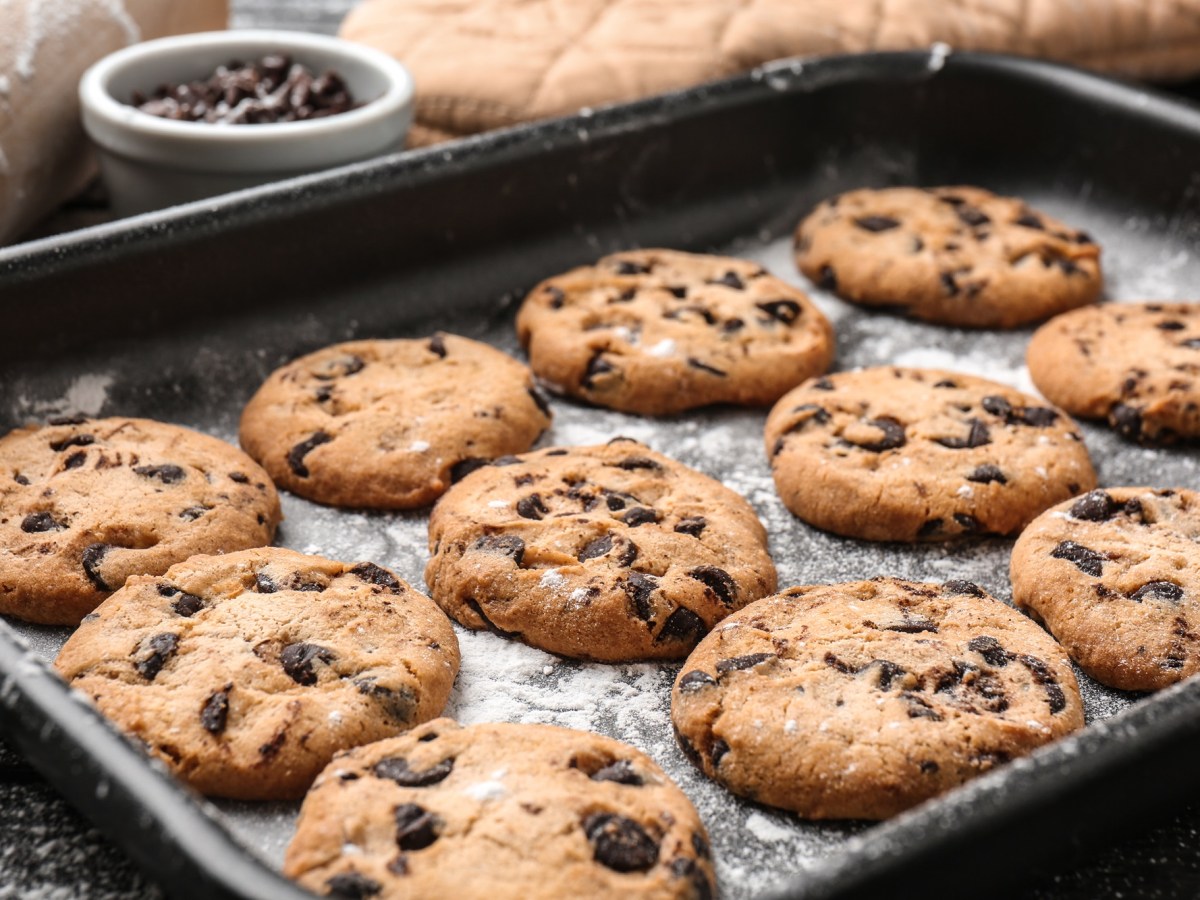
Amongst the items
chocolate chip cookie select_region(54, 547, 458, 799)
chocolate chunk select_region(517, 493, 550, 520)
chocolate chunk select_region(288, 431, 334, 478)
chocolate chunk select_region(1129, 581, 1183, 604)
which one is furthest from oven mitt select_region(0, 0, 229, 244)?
chocolate chunk select_region(1129, 581, 1183, 604)

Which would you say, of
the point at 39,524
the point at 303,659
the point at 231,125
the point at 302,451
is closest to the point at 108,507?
the point at 39,524

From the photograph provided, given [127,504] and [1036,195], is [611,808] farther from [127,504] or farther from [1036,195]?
[1036,195]

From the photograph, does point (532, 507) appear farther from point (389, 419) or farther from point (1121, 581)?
point (1121, 581)

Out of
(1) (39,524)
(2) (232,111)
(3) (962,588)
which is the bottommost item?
(1) (39,524)

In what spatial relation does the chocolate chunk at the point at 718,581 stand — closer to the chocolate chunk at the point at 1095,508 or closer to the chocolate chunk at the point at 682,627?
the chocolate chunk at the point at 682,627

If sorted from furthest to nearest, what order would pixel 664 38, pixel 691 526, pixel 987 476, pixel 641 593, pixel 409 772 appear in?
pixel 664 38, pixel 987 476, pixel 691 526, pixel 641 593, pixel 409 772

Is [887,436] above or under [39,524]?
above

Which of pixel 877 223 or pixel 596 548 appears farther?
pixel 877 223
